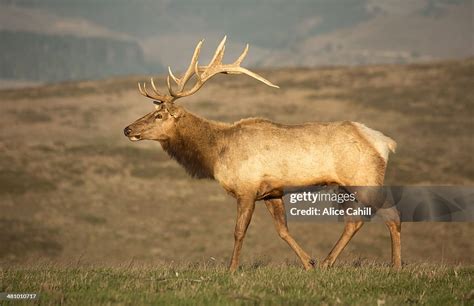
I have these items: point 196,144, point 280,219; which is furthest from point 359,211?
point 196,144

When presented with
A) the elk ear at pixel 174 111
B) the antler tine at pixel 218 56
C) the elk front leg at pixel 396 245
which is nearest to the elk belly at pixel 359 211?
the elk front leg at pixel 396 245

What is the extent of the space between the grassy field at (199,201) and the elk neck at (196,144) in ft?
5.78

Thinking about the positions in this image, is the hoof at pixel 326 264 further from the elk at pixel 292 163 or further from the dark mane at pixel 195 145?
the dark mane at pixel 195 145

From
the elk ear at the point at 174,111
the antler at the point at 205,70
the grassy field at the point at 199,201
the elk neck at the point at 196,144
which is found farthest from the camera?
the antler at the point at 205,70

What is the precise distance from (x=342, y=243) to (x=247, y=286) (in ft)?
12.0

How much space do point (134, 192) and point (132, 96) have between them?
3036cm

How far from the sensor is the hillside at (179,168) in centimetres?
3469

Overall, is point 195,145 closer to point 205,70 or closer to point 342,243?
point 205,70

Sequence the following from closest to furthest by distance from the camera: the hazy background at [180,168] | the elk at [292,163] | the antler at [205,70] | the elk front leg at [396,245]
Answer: the elk front leg at [396,245] → the elk at [292,163] → the antler at [205,70] → the hazy background at [180,168]

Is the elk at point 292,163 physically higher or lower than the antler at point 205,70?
lower

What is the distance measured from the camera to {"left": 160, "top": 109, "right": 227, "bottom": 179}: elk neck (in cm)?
1354

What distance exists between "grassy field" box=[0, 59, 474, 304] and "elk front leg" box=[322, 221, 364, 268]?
28cm

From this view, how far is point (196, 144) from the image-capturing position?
13.8 meters

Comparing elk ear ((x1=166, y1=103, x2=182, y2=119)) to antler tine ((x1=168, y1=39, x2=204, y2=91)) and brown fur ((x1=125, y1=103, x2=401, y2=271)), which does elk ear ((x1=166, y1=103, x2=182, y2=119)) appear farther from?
brown fur ((x1=125, y1=103, x2=401, y2=271))
